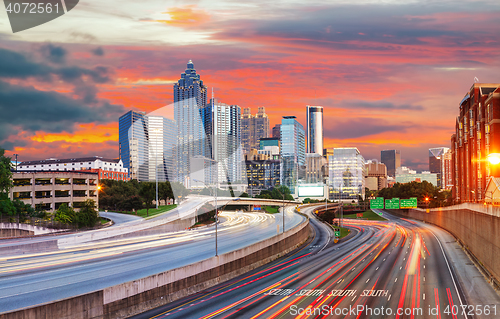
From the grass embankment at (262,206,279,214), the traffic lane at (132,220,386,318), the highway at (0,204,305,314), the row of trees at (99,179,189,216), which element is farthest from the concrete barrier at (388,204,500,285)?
the row of trees at (99,179,189,216)

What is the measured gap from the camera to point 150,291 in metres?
33.0

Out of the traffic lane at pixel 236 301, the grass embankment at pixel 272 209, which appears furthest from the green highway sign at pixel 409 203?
the traffic lane at pixel 236 301

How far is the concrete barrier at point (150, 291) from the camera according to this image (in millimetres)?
25875

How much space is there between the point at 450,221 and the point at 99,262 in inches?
3285

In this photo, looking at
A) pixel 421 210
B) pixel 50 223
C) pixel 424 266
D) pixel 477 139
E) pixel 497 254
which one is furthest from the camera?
pixel 421 210

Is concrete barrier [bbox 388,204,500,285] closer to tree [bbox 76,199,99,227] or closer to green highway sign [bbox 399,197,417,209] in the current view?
green highway sign [bbox 399,197,417,209]

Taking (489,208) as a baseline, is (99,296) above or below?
below

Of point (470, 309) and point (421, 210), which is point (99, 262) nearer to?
point (470, 309)

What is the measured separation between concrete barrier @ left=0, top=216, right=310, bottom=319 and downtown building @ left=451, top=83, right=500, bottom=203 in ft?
190

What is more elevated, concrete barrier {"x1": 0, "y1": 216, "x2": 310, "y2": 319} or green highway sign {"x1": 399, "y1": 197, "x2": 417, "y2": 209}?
green highway sign {"x1": 399, "y1": 197, "x2": 417, "y2": 209}

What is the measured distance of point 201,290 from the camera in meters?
39.5

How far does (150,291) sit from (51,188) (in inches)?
3081

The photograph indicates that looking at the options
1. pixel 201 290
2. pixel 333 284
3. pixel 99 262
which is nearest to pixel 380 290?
pixel 333 284

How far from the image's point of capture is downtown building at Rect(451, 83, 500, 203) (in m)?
95.9
